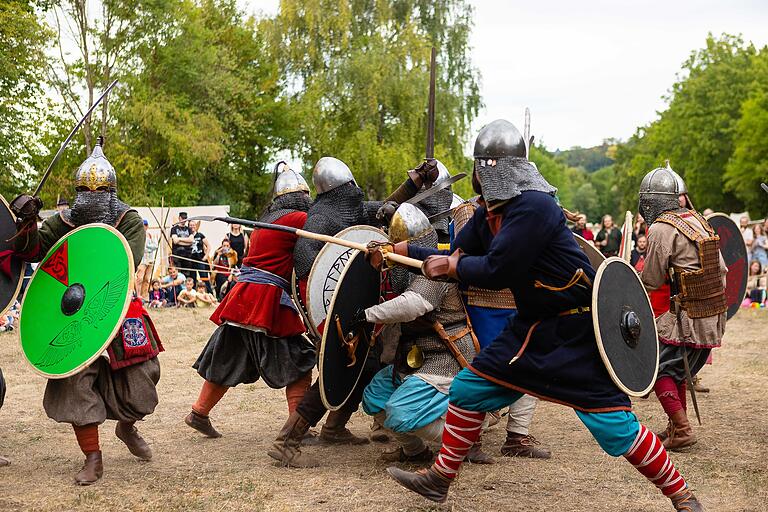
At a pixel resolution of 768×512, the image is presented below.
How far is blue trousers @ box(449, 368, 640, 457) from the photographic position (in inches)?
125

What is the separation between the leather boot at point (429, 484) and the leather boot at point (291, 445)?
35.0 inches

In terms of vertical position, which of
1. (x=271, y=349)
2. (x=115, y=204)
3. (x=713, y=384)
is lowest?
(x=713, y=384)

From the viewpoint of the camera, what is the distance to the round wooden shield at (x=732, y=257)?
5.66 metres

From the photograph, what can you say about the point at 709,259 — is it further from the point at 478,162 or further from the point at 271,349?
the point at 271,349

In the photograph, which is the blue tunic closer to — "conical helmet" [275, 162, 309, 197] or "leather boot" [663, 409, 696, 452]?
"leather boot" [663, 409, 696, 452]

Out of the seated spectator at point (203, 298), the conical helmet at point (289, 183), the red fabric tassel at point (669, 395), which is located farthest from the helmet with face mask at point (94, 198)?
the seated spectator at point (203, 298)

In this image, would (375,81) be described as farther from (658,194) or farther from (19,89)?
(658,194)

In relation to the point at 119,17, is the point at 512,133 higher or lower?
lower

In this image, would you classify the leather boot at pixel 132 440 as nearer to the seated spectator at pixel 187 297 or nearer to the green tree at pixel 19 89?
the seated spectator at pixel 187 297

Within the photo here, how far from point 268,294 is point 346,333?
84 centimetres

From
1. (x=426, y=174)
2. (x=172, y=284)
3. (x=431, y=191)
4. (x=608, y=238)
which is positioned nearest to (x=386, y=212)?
(x=431, y=191)

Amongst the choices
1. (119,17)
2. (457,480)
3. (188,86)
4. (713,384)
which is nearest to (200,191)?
(188,86)

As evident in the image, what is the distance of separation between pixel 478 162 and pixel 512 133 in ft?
0.58

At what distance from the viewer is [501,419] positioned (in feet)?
18.4
